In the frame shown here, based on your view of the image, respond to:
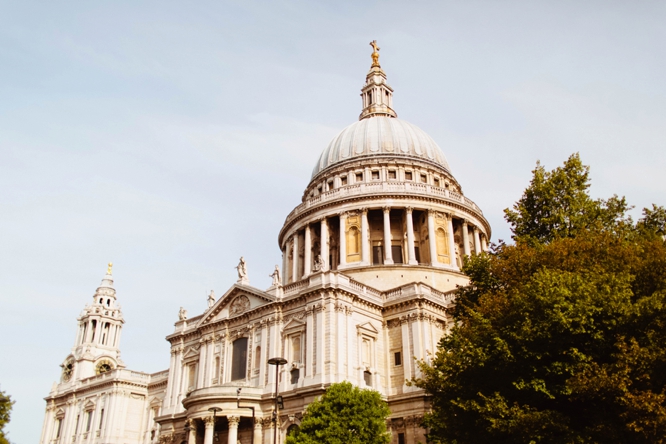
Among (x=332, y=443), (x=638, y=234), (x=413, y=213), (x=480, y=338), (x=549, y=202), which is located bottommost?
(x=332, y=443)

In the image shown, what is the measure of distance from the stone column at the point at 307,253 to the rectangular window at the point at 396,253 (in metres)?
7.60

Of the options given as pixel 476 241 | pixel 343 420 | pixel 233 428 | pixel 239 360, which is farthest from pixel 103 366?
pixel 343 420

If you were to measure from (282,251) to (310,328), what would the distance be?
25.4 m

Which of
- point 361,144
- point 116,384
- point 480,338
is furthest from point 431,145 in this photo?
point 480,338

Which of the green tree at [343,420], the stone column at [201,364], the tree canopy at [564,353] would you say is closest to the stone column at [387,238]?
the stone column at [201,364]

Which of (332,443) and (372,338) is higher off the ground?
(372,338)

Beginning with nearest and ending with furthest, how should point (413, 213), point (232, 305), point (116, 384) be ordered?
point (232, 305) → point (413, 213) → point (116, 384)

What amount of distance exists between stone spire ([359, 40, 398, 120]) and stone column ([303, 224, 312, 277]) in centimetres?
1949

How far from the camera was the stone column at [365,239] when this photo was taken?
179 ft

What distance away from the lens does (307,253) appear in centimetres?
5853

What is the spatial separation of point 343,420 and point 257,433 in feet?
35.3

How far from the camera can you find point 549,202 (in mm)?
32562

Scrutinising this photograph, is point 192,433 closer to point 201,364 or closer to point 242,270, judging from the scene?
point 201,364

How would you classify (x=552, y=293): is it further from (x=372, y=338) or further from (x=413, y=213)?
(x=413, y=213)
